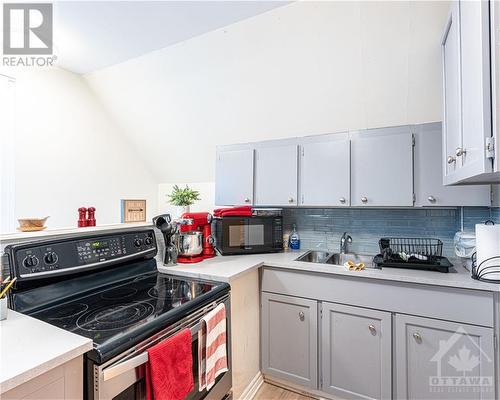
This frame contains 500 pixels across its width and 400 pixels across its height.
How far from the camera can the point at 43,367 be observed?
0.75 metres

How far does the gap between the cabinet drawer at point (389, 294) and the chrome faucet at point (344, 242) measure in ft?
1.94

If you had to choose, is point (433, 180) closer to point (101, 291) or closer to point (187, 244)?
point (187, 244)

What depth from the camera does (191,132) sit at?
114 inches

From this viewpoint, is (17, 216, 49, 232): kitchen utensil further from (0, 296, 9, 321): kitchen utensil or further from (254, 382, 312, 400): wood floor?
(254, 382, 312, 400): wood floor

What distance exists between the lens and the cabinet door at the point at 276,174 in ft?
7.49

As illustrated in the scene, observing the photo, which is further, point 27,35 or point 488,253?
point 27,35

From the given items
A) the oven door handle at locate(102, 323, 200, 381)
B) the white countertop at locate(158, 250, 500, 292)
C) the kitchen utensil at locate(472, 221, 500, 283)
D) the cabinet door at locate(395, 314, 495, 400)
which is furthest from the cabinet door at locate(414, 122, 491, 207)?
the oven door handle at locate(102, 323, 200, 381)

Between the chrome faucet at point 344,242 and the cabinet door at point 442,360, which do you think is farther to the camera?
the chrome faucet at point 344,242

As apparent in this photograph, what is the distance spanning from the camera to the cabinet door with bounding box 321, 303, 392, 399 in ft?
5.47

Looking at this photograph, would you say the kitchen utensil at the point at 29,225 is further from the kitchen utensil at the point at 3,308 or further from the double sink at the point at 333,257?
the double sink at the point at 333,257

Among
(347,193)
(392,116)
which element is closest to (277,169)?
Answer: (347,193)

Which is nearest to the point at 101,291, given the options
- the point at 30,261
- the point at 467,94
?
the point at 30,261

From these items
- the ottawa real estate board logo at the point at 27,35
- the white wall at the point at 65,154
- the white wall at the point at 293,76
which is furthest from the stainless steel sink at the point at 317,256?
the ottawa real estate board logo at the point at 27,35

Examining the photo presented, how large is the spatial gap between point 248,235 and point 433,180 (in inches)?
55.5
